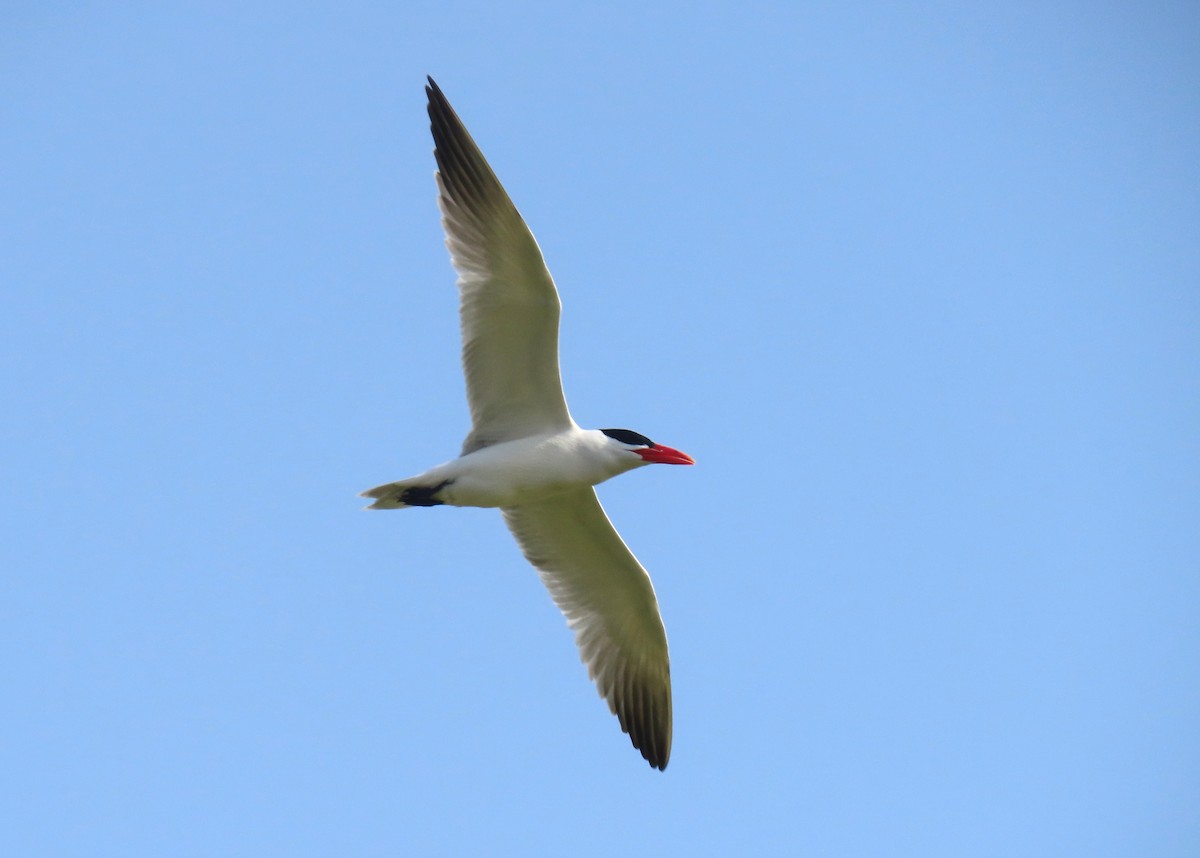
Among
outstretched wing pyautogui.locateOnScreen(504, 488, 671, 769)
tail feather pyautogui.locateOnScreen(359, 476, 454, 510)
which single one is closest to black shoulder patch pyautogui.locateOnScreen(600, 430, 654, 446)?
outstretched wing pyautogui.locateOnScreen(504, 488, 671, 769)

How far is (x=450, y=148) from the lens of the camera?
9.41 metres

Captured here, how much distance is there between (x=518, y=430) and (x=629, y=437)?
2.98 ft

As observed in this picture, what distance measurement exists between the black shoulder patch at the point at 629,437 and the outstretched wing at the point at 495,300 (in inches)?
15.6

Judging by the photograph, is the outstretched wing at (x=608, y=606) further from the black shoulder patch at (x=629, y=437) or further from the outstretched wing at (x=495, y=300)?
the outstretched wing at (x=495, y=300)

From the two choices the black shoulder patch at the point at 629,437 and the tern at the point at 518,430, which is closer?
the tern at the point at 518,430

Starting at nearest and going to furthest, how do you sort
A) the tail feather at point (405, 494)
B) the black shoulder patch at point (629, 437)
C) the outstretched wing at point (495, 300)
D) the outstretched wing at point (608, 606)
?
the outstretched wing at point (495, 300) → the tail feather at point (405, 494) → the black shoulder patch at point (629, 437) → the outstretched wing at point (608, 606)

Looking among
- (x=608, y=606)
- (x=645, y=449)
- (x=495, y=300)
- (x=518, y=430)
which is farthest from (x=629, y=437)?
(x=608, y=606)

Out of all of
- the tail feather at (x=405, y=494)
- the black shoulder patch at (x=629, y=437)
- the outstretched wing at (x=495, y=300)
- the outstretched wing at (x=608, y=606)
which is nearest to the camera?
the outstretched wing at (x=495, y=300)

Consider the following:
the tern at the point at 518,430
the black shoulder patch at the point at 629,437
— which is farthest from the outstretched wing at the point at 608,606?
the black shoulder patch at the point at 629,437

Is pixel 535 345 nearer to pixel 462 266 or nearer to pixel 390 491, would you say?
pixel 462 266

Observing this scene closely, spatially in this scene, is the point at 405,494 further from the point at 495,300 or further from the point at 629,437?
the point at 629,437

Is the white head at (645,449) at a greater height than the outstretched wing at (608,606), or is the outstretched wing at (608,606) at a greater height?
the white head at (645,449)

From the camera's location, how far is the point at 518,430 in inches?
381

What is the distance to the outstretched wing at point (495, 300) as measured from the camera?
9047 millimetres
